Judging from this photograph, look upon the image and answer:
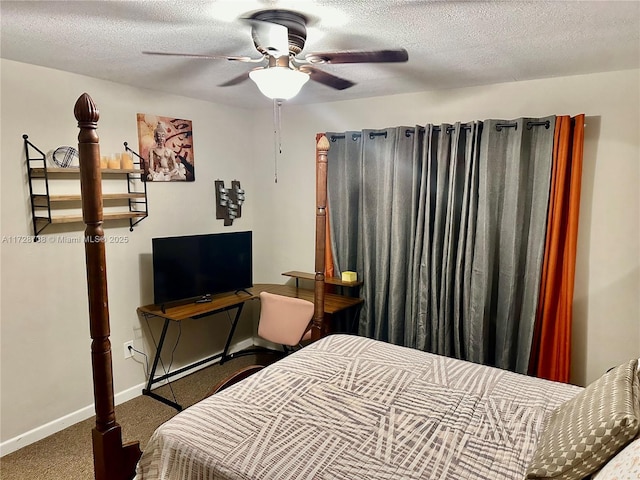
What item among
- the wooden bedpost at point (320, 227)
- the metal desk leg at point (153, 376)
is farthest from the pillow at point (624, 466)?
the metal desk leg at point (153, 376)

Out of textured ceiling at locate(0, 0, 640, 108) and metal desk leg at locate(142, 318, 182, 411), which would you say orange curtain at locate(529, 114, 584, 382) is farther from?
metal desk leg at locate(142, 318, 182, 411)

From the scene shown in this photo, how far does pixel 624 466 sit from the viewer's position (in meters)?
1.15

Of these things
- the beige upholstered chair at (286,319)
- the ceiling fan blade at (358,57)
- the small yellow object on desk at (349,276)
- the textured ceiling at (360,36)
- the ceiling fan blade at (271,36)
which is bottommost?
the beige upholstered chair at (286,319)

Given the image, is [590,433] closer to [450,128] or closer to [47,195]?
[450,128]

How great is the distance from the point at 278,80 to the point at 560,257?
2.15m

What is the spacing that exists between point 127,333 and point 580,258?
130 inches

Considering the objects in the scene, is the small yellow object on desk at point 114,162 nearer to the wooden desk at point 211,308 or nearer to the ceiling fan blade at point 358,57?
the wooden desk at point 211,308

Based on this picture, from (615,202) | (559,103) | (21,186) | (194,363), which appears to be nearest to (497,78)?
(559,103)

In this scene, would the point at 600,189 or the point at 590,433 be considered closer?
the point at 590,433

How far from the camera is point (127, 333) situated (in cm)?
326

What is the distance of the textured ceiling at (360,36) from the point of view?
1649 millimetres

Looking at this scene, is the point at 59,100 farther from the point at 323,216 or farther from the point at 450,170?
the point at 450,170

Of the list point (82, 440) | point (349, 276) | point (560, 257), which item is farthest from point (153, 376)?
point (560, 257)

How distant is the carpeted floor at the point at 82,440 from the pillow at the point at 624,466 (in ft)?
8.42
